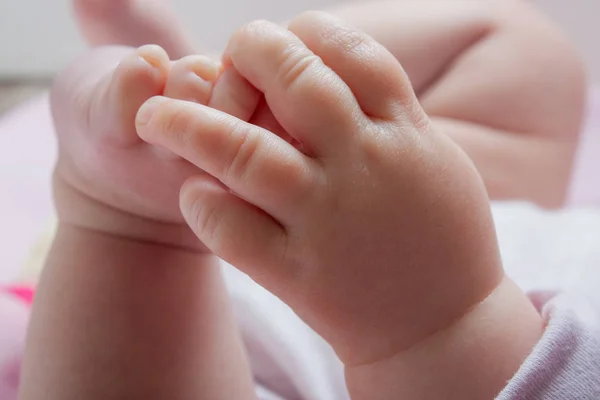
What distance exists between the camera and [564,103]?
0.86 metres

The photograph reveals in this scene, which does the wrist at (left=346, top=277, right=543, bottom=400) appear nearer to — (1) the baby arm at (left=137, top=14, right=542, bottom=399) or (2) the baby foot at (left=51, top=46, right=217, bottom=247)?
(1) the baby arm at (left=137, top=14, right=542, bottom=399)

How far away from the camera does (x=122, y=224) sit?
519mm

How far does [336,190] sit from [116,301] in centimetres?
21

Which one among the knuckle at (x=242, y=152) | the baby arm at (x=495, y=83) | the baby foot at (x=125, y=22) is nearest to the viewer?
the knuckle at (x=242, y=152)

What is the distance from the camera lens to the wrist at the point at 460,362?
436 mm

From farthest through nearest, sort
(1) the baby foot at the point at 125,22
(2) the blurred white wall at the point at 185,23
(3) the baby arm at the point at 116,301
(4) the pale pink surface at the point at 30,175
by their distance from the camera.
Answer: (2) the blurred white wall at the point at 185,23, (4) the pale pink surface at the point at 30,175, (1) the baby foot at the point at 125,22, (3) the baby arm at the point at 116,301

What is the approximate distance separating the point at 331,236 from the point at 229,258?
0.06 meters

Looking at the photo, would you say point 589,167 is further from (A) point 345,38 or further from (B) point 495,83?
(A) point 345,38

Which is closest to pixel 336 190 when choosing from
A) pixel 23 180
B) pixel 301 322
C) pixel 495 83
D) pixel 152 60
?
pixel 152 60

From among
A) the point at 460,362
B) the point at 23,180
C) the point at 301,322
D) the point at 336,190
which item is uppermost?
the point at 336,190

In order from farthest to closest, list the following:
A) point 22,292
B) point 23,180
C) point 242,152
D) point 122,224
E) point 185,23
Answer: point 185,23 → point 23,180 → point 22,292 → point 122,224 → point 242,152

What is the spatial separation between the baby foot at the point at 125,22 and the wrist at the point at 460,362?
1.29 ft

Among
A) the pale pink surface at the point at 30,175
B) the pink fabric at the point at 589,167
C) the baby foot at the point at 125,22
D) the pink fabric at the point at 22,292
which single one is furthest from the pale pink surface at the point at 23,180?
the pink fabric at the point at 589,167

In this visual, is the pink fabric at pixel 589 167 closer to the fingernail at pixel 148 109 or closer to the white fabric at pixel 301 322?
the white fabric at pixel 301 322
